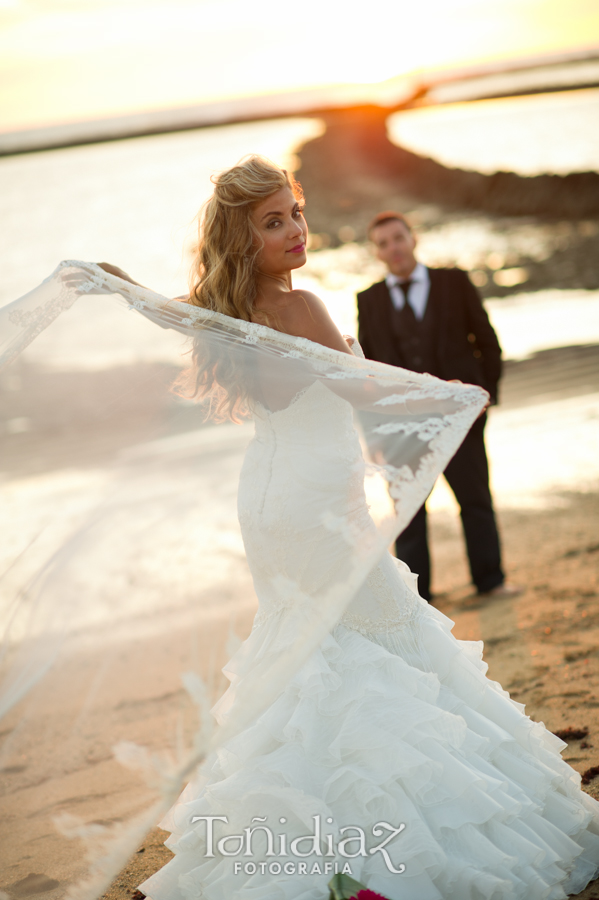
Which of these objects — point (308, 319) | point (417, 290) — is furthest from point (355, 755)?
point (417, 290)

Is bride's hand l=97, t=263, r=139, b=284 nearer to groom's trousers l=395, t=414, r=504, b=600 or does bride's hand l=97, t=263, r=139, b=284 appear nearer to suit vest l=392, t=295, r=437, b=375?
suit vest l=392, t=295, r=437, b=375

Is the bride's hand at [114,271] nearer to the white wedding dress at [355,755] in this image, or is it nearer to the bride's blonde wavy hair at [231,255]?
the bride's blonde wavy hair at [231,255]

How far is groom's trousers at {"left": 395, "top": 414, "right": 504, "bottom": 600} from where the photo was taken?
5.32 m

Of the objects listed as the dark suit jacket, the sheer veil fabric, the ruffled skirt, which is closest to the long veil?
the sheer veil fabric

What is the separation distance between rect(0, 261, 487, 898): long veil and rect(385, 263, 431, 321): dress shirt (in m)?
2.45

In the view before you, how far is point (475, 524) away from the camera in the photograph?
5355 millimetres

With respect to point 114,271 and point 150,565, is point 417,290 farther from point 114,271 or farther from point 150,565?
point 150,565

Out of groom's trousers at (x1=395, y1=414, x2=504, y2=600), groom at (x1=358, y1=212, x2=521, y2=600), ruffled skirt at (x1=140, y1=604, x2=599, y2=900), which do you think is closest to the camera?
ruffled skirt at (x1=140, y1=604, x2=599, y2=900)

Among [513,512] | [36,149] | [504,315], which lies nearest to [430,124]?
[36,149]

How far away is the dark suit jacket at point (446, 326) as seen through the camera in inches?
205

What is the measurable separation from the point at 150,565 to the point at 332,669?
733 millimetres

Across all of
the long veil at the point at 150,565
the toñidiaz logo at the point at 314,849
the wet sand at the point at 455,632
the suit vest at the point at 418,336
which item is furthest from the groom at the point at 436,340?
the toñidiaz logo at the point at 314,849

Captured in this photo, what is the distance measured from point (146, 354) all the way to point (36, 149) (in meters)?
70.0

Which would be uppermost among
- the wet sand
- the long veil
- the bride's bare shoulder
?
the bride's bare shoulder
